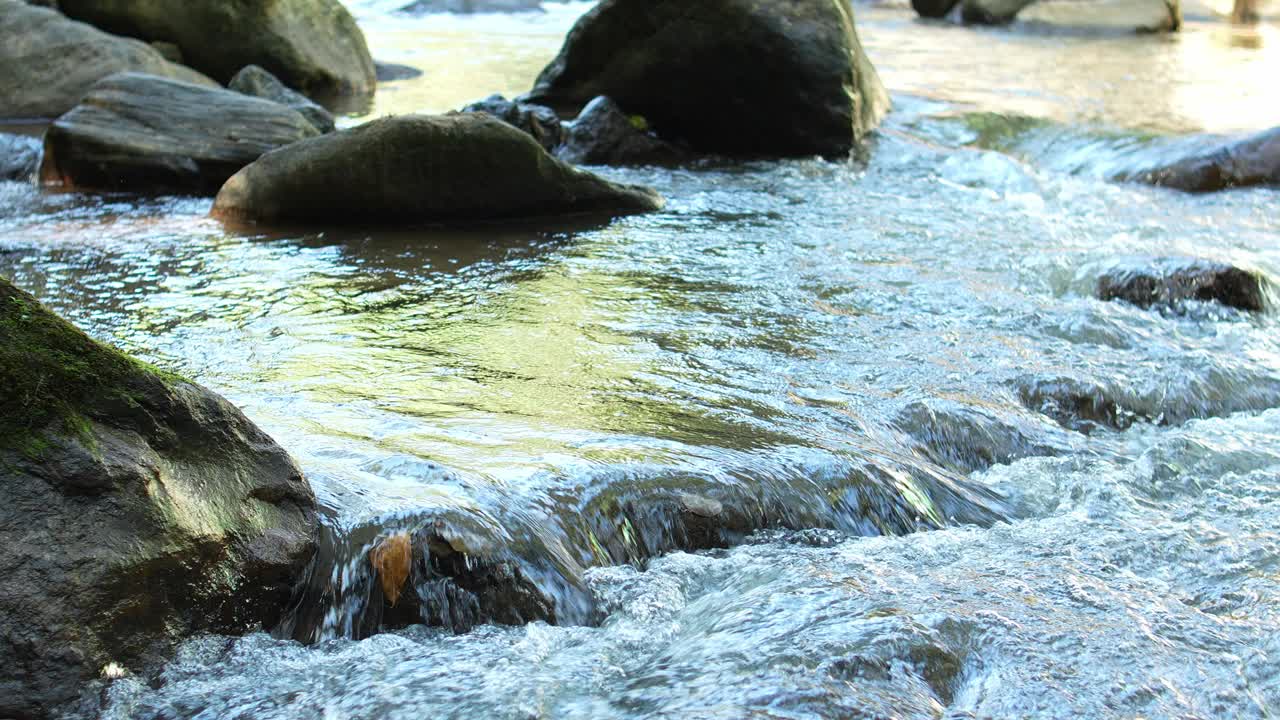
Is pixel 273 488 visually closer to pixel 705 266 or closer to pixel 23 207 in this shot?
pixel 705 266

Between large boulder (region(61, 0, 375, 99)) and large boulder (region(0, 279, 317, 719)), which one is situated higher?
large boulder (region(61, 0, 375, 99))

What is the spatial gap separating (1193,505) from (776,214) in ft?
12.8

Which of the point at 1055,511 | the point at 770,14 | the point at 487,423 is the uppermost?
the point at 770,14

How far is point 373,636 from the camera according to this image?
2.53 m

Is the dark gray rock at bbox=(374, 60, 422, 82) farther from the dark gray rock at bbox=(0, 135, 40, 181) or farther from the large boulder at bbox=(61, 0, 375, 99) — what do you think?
the dark gray rock at bbox=(0, 135, 40, 181)

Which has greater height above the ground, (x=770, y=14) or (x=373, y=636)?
(x=770, y=14)

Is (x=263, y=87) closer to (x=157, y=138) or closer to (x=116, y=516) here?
(x=157, y=138)

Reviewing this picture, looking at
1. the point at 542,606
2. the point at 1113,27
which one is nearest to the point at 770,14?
the point at 542,606

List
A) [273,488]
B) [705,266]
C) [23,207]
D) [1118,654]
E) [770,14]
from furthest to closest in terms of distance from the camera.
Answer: [770,14] → [23,207] → [705,266] → [273,488] → [1118,654]

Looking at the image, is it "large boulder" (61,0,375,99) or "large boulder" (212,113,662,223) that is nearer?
"large boulder" (212,113,662,223)

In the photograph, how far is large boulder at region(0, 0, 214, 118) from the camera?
31.9ft

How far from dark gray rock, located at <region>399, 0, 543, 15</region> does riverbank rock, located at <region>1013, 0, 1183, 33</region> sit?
38.9 ft

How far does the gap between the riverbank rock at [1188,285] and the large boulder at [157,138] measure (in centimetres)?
525

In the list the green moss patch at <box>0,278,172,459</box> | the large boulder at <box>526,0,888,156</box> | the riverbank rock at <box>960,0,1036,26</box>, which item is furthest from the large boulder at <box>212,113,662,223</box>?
the riverbank rock at <box>960,0,1036,26</box>
